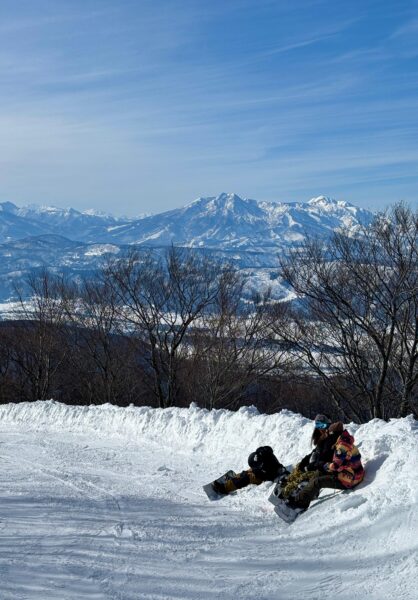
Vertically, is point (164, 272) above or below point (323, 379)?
above

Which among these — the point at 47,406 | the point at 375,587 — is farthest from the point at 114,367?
the point at 375,587

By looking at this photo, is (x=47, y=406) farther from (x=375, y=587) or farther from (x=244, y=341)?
(x=375, y=587)

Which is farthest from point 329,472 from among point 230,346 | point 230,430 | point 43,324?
point 43,324

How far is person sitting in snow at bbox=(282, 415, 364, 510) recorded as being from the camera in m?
7.78

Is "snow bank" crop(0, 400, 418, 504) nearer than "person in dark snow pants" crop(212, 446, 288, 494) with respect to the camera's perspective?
Yes

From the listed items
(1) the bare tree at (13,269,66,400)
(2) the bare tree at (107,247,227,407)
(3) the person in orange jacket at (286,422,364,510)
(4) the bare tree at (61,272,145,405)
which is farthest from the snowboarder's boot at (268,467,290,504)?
(1) the bare tree at (13,269,66,400)

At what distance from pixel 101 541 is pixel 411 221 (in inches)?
452

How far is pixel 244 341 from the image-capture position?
24.4 m

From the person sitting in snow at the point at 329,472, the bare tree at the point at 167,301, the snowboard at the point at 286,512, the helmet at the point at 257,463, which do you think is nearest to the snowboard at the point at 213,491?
the helmet at the point at 257,463

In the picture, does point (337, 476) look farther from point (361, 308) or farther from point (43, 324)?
point (43, 324)

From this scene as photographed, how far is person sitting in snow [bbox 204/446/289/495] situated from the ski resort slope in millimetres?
141

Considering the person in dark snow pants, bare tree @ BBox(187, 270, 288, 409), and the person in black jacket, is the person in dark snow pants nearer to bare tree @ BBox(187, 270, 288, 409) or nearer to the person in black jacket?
the person in black jacket

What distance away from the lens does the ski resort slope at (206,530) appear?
19.2 feet

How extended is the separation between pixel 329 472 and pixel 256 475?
1.71m
